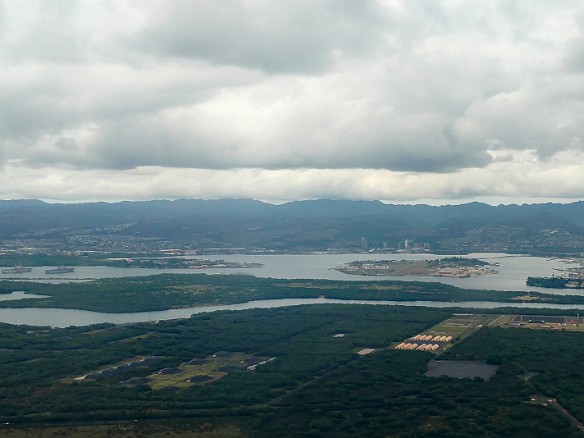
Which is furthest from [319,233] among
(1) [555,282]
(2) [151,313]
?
(2) [151,313]

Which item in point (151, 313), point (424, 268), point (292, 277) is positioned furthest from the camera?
point (424, 268)

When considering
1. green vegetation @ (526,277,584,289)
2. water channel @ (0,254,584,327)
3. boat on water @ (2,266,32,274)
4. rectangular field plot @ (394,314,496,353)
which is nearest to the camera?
rectangular field plot @ (394,314,496,353)

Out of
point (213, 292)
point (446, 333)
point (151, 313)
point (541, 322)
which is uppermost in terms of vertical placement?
point (213, 292)

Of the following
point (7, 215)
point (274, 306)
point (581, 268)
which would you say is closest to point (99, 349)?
point (274, 306)

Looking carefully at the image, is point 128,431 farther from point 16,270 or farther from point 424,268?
point 424,268

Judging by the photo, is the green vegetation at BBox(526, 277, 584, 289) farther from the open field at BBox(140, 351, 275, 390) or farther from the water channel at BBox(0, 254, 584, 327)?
the open field at BBox(140, 351, 275, 390)

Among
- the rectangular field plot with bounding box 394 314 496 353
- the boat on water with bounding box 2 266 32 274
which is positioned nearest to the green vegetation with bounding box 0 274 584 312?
the rectangular field plot with bounding box 394 314 496 353

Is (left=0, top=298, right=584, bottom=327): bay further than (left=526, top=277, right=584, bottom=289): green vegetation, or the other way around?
(left=526, top=277, right=584, bottom=289): green vegetation
